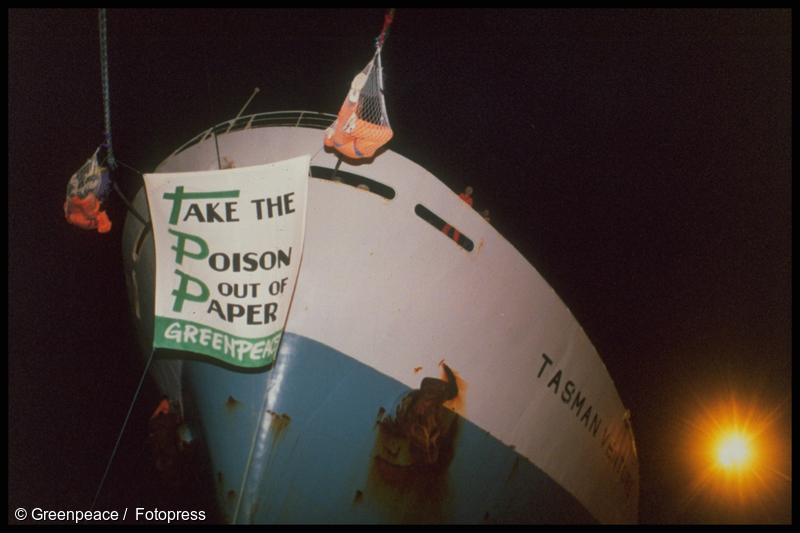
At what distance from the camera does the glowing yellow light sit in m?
10.3

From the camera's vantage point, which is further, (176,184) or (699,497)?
(699,497)

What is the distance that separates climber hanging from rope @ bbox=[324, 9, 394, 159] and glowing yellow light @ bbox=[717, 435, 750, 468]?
10.4 meters

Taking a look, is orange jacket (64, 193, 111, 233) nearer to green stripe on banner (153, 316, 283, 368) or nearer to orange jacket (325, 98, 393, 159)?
green stripe on banner (153, 316, 283, 368)

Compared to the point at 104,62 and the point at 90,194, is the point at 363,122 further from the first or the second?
the point at 90,194

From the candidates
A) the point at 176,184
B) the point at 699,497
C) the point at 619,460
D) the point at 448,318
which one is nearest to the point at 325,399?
the point at 448,318

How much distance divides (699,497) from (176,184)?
1248cm

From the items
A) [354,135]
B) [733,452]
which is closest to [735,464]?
[733,452]

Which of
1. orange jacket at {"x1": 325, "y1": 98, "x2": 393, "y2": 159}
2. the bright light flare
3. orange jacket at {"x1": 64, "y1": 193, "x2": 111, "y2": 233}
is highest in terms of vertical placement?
orange jacket at {"x1": 325, "y1": 98, "x2": 393, "y2": 159}

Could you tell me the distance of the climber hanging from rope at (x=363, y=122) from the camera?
477 centimetres

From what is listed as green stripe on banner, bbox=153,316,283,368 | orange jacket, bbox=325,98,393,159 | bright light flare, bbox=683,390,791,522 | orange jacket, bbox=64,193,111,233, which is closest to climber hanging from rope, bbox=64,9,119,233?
orange jacket, bbox=64,193,111,233

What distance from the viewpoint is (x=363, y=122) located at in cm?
491

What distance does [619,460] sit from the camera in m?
6.98

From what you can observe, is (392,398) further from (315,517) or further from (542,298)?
(542,298)

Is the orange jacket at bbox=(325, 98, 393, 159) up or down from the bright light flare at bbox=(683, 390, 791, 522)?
up
